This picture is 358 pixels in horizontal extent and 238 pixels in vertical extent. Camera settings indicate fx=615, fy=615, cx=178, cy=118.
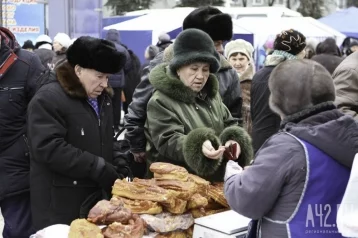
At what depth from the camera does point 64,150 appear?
10.5 feet

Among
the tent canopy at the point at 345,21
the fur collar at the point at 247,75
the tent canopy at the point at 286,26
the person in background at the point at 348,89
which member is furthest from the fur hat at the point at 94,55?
the tent canopy at the point at 345,21

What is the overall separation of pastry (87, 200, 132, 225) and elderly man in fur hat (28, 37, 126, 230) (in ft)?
1.76

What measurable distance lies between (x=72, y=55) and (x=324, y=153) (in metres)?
1.58

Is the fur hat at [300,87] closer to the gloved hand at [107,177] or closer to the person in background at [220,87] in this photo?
the gloved hand at [107,177]

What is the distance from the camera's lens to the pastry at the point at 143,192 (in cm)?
277

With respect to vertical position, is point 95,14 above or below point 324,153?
below

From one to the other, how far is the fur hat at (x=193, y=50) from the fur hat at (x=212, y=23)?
813mm

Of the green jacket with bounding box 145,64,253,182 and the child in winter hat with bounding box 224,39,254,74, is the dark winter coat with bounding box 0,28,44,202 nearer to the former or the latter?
the green jacket with bounding box 145,64,253,182

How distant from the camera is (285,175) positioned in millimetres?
2330

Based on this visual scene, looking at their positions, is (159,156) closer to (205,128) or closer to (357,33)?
(205,128)

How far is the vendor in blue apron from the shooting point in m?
2.33

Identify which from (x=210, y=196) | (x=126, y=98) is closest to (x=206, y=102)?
(x=210, y=196)

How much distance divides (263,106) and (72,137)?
222cm

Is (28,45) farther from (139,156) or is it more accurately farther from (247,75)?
(139,156)
